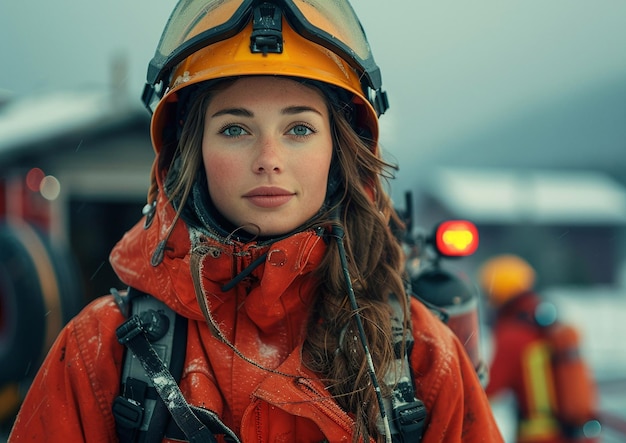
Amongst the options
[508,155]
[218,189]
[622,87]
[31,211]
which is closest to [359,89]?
[218,189]

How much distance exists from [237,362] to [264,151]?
22.3 inches

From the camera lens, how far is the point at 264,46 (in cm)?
169

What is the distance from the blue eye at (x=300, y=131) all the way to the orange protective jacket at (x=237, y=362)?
0.28m

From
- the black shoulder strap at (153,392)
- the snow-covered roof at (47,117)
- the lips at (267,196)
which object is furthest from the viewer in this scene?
the snow-covered roof at (47,117)

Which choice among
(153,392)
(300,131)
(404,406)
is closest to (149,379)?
(153,392)

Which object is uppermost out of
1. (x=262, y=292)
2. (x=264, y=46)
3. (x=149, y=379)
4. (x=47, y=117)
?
(x=47, y=117)

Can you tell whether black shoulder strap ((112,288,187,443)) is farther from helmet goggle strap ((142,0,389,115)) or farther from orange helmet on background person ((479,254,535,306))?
orange helmet on background person ((479,254,535,306))

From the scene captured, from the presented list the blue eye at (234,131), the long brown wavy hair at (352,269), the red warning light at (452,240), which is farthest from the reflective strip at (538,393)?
the blue eye at (234,131)

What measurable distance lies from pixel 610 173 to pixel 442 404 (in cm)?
3992

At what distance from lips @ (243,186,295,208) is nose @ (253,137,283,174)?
2.0 inches

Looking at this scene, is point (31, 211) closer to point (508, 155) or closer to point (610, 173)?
point (610, 173)

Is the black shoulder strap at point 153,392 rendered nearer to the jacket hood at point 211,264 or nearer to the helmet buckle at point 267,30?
the jacket hood at point 211,264

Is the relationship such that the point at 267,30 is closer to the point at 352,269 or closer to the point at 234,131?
the point at 234,131

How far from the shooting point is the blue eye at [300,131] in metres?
1.74
